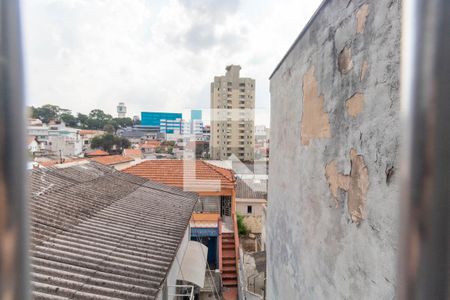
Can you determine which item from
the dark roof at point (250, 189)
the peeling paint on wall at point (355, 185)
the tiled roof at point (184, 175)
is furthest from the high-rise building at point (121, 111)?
the peeling paint on wall at point (355, 185)

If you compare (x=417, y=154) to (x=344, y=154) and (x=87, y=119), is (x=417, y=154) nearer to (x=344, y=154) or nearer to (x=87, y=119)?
(x=344, y=154)

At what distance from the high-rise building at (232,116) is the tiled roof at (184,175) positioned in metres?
16.2

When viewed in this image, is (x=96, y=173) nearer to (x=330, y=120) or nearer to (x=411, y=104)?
(x=330, y=120)

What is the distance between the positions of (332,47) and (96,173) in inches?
263

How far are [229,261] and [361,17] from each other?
8935mm

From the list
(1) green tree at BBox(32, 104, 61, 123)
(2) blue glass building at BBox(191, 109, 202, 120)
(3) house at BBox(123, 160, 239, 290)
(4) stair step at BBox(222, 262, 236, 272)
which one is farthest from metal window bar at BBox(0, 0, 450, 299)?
(1) green tree at BBox(32, 104, 61, 123)

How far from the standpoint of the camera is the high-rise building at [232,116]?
29.9 m

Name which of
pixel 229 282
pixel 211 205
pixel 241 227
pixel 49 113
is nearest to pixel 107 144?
pixel 49 113

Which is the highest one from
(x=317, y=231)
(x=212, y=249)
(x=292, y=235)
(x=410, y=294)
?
(x=410, y=294)

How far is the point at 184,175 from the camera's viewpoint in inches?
459

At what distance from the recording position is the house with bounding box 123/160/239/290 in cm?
955

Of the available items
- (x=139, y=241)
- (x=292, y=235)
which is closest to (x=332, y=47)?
(x=292, y=235)

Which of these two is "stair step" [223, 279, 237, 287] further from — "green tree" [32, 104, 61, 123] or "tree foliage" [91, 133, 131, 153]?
"green tree" [32, 104, 61, 123]

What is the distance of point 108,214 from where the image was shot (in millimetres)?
4512
